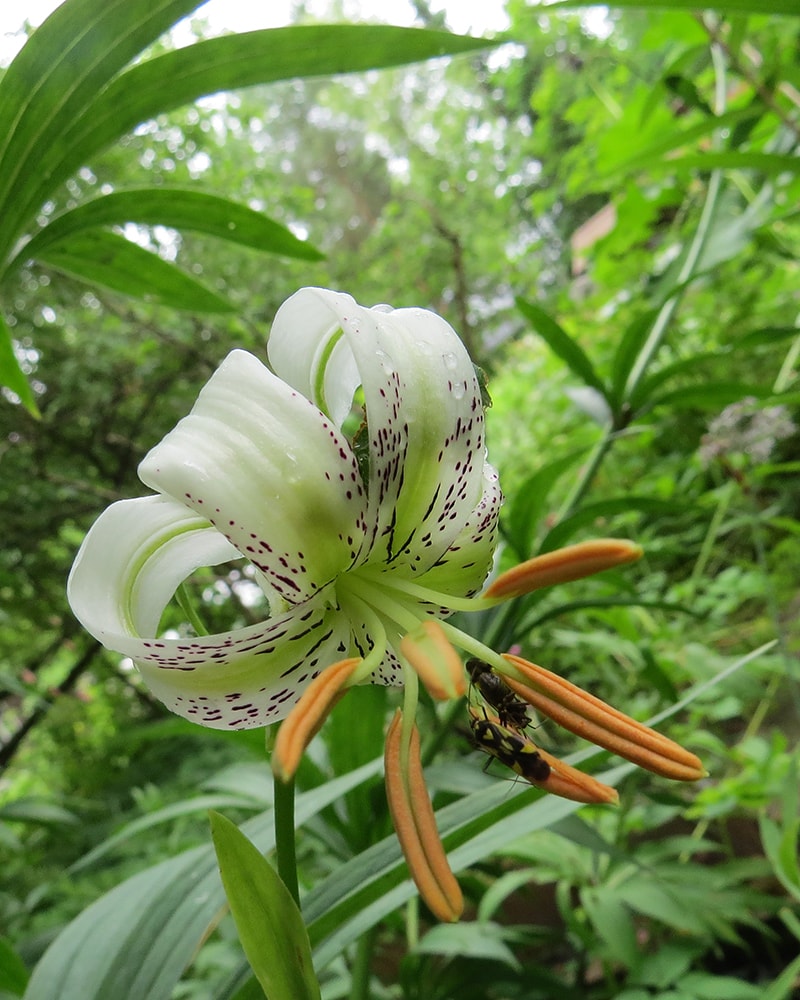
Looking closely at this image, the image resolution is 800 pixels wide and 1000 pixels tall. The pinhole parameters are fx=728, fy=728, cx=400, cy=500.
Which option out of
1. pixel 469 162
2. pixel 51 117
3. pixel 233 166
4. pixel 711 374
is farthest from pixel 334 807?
pixel 469 162

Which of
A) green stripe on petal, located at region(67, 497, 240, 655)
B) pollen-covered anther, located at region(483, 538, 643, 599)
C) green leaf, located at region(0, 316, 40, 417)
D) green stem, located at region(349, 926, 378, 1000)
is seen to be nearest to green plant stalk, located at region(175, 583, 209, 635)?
green stripe on petal, located at region(67, 497, 240, 655)

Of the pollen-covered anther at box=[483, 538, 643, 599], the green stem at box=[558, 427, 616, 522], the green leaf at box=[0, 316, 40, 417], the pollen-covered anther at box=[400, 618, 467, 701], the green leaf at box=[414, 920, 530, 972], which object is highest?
the green leaf at box=[0, 316, 40, 417]

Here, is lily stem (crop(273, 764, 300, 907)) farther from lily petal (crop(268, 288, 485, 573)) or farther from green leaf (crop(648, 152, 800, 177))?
green leaf (crop(648, 152, 800, 177))

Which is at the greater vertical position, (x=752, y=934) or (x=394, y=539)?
(x=394, y=539)

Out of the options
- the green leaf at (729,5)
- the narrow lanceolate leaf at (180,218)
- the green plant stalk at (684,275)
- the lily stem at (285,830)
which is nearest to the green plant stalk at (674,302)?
the green plant stalk at (684,275)

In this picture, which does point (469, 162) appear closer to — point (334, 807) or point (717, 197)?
point (717, 197)
